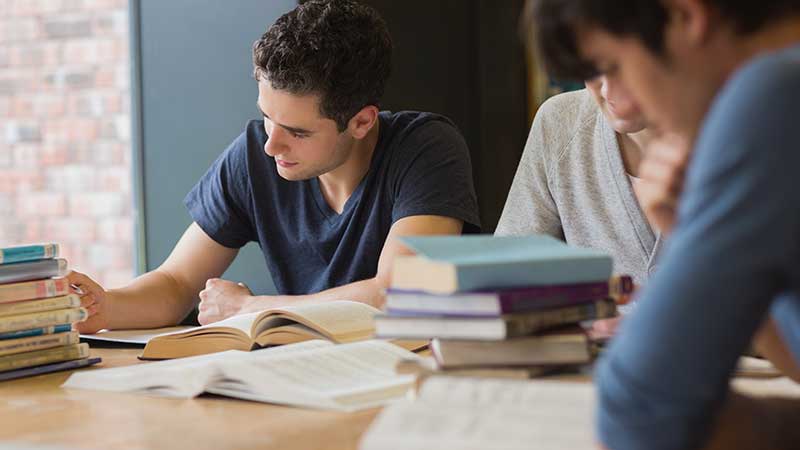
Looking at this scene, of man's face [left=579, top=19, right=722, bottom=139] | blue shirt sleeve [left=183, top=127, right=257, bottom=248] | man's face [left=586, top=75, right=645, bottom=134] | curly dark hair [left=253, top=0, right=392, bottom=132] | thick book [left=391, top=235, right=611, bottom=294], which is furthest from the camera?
blue shirt sleeve [left=183, top=127, right=257, bottom=248]

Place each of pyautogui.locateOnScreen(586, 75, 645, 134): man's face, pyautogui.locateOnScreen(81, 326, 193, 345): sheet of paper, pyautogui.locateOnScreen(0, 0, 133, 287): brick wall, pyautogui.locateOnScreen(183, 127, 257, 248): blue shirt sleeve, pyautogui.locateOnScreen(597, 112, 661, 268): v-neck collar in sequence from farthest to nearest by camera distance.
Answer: pyautogui.locateOnScreen(0, 0, 133, 287): brick wall, pyautogui.locateOnScreen(183, 127, 257, 248): blue shirt sleeve, pyautogui.locateOnScreen(597, 112, 661, 268): v-neck collar, pyautogui.locateOnScreen(81, 326, 193, 345): sheet of paper, pyautogui.locateOnScreen(586, 75, 645, 134): man's face

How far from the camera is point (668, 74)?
2.57ft

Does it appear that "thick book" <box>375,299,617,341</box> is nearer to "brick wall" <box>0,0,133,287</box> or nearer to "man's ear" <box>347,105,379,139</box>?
"man's ear" <box>347,105,379,139</box>

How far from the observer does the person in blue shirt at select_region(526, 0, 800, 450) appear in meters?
0.67

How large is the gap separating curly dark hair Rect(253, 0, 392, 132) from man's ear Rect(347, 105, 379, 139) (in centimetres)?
1

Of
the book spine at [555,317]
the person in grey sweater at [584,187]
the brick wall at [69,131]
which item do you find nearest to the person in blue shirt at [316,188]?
the person in grey sweater at [584,187]

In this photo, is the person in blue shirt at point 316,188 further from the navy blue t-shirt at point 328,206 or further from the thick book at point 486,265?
the thick book at point 486,265

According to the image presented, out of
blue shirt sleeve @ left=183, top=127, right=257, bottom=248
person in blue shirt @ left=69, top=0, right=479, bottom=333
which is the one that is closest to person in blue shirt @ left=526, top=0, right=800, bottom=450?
person in blue shirt @ left=69, top=0, right=479, bottom=333

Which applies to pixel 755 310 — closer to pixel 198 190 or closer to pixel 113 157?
pixel 198 190

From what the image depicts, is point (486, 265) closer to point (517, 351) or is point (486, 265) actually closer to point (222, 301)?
point (517, 351)

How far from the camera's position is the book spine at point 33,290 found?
148 centimetres

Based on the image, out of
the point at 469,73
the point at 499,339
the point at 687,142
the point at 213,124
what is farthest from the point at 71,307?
the point at 469,73

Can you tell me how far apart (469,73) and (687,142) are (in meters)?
2.78

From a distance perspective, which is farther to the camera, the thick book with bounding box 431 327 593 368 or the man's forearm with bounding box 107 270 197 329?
the man's forearm with bounding box 107 270 197 329
